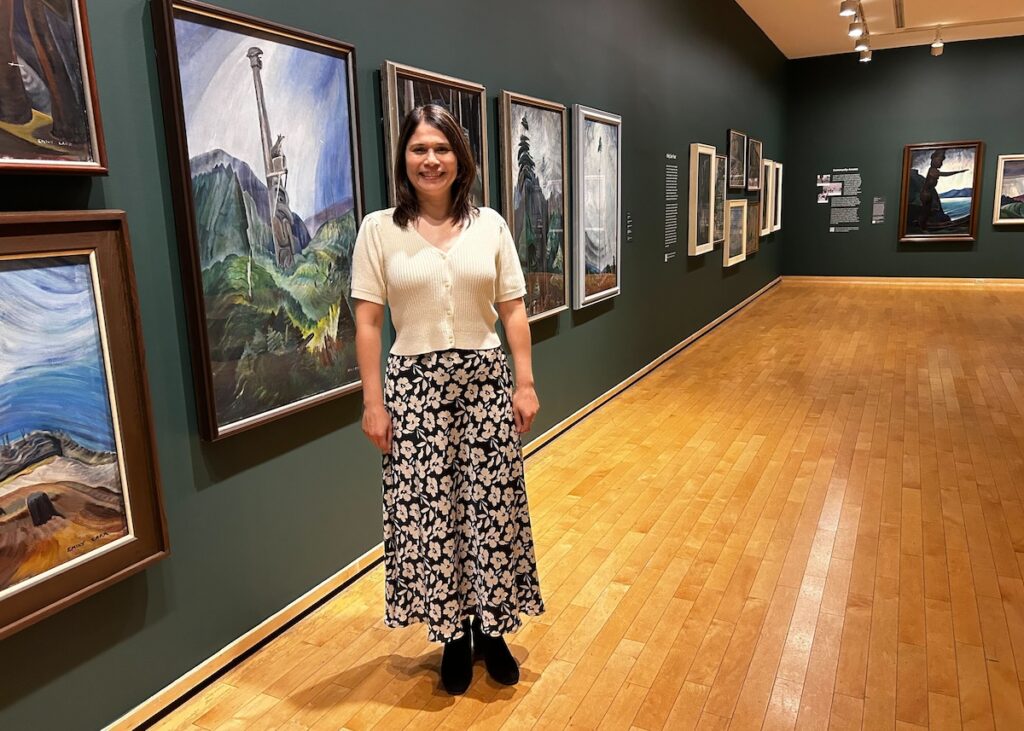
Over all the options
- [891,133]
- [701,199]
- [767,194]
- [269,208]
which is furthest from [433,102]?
[891,133]

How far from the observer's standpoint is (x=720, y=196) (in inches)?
348

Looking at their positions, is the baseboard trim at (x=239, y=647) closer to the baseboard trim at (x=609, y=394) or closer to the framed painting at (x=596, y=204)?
the baseboard trim at (x=609, y=394)

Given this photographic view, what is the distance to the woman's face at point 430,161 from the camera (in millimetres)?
2098

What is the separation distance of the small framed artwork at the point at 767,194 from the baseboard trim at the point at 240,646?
946 centimetres

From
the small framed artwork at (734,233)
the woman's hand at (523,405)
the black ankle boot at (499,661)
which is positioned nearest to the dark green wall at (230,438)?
the black ankle boot at (499,661)

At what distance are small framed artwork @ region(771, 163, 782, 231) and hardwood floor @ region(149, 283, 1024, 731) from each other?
6.79 meters

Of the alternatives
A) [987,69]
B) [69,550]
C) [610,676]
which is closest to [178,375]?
[69,550]

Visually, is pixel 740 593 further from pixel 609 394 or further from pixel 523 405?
pixel 609 394

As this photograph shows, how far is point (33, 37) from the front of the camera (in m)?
1.79

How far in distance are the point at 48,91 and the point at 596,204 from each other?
3.94 m

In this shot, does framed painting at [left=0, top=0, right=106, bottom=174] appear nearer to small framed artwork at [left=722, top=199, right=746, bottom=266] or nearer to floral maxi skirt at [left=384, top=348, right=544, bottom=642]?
floral maxi skirt at [left=384, top=348, right=544, bottom=642]

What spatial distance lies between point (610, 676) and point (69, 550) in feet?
5.38

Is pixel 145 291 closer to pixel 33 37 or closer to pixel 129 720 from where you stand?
pixel 33 37

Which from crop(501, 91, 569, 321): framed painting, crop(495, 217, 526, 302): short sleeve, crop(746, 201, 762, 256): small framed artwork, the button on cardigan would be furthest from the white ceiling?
the button on cardigan
